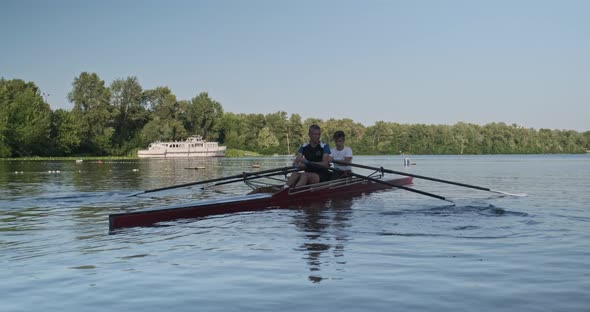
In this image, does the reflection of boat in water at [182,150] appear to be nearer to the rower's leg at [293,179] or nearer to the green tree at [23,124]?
the green tree at [23,124]

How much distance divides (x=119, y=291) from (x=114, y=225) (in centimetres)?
481

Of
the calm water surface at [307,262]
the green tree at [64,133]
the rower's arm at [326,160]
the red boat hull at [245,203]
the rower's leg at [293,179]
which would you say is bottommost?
the calm water surface at [307,262]

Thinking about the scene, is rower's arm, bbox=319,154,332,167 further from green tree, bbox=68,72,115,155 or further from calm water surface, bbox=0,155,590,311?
green tree, bbox=68,72,115,155

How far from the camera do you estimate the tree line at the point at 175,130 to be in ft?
282

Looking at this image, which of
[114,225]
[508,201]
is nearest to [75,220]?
[114,225]

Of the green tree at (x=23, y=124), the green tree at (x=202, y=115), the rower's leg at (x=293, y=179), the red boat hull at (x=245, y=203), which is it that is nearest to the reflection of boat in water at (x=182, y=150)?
the green tree at (x=202, y=115)

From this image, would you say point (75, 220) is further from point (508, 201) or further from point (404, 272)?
point (508, 201)

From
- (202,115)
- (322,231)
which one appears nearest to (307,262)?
(322,231)

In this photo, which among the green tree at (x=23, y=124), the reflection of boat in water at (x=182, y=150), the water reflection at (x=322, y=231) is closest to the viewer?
the water reflection at (x=322, y=231)

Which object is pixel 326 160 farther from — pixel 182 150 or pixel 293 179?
pixel 182 150

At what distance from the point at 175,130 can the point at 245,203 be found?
A: 100743mm

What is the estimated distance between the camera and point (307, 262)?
24.3 ft

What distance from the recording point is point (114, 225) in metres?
10.6

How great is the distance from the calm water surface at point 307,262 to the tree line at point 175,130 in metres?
75.9
